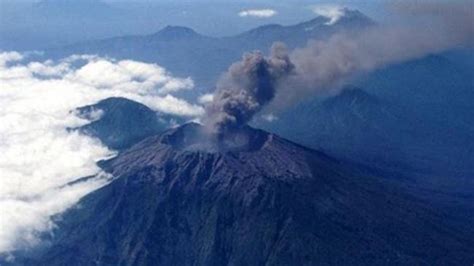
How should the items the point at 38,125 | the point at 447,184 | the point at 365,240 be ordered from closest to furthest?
the point at 365,240
the point at 447,184
the point at 38,125

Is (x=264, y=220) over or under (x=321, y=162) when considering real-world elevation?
under

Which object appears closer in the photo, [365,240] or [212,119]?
[365,240]

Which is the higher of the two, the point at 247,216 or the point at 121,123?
the point at 121,123

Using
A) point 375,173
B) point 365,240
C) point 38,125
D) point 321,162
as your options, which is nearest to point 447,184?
point 375,173

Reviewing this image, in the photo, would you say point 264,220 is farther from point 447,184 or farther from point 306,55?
point 447,184

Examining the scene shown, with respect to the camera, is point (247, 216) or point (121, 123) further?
point (121, 123)
